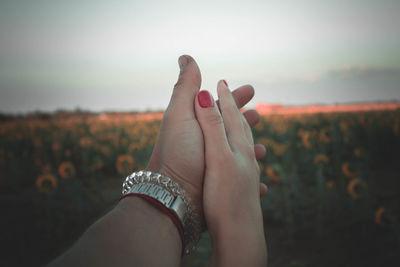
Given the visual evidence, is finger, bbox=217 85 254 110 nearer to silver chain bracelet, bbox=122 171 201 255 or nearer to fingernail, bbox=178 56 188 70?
fingernail, bbox=178 56 188 70

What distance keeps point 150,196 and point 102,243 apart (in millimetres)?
251

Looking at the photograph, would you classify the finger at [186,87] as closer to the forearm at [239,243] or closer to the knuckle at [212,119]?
the knuckle at [212,119]

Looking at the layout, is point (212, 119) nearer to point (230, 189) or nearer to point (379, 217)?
point (230, 189)

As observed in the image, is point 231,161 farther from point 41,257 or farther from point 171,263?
point 41,257

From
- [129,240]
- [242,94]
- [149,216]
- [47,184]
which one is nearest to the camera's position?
[129,240]

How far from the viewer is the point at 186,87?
1316mm

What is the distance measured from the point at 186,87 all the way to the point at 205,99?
0.12 m

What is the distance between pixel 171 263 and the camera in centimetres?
82

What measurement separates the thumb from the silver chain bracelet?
0.25 metres

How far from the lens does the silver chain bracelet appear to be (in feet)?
3.11

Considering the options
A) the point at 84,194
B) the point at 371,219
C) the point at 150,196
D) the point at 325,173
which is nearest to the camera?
the point at 150,196

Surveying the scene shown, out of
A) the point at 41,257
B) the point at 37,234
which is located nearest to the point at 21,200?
the point at 37,234

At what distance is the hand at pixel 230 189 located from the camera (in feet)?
3.17

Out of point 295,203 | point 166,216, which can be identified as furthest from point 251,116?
point 166,216
